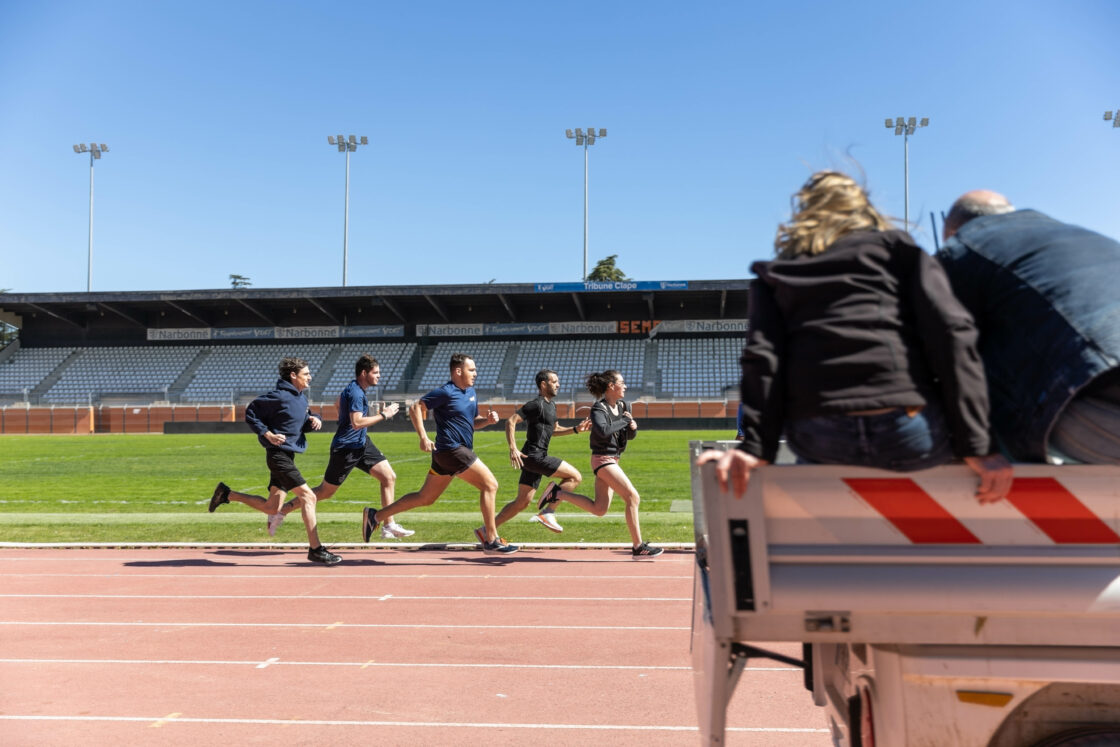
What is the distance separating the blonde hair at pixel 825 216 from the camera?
101 inches

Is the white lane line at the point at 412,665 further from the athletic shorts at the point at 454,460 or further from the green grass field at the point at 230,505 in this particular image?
the green grass field at the point at 230,505

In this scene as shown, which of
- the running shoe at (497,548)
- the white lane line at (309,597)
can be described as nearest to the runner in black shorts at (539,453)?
the running shoe at (497,548)

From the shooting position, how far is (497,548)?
953 cm

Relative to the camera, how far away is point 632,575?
8.27 metres

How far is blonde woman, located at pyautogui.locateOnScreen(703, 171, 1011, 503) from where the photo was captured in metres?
2.29

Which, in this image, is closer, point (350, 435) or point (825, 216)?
point (825, 216)

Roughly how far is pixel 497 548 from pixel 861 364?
296 inches

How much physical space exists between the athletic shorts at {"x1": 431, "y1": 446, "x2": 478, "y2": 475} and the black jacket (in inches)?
268

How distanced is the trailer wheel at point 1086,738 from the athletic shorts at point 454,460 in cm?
707

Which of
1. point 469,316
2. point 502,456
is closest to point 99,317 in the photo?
point 469,316

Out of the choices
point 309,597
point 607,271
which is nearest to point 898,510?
point 309,597

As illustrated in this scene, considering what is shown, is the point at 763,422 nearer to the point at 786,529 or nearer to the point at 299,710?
the point at 786,529

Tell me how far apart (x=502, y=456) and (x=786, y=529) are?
80.0 ft

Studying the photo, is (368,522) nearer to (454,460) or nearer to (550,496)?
(454,460)
